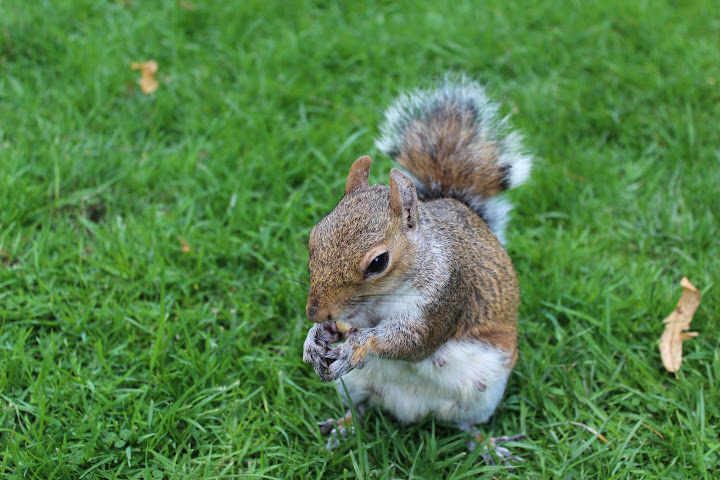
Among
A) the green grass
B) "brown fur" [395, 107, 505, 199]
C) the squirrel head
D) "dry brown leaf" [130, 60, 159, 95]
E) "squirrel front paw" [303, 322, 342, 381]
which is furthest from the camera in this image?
"dry brown leaf" [130, 60, 159, 95]

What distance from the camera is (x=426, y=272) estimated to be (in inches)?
68.7

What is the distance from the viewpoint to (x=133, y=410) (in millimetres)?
2016

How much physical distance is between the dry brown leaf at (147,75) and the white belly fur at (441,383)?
1726 mm

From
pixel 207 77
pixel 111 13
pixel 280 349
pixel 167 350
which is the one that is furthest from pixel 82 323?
pixel 111 13

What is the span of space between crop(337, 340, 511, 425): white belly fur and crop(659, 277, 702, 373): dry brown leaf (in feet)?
1.99

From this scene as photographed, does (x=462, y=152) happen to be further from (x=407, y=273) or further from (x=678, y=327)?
(x=678, y=327)

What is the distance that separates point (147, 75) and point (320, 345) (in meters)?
1.84

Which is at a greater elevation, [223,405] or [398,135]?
[398,135]

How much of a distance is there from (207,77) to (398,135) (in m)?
1.28

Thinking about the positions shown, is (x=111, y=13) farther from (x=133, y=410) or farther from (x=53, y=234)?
(x=133, y=410)

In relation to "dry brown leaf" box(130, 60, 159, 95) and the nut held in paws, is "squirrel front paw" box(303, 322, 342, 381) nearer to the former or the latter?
the nut held in paws

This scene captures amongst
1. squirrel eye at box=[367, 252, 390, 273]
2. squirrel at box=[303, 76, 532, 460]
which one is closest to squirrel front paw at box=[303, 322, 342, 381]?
squirrel at box=[303, 76, 532, 460]

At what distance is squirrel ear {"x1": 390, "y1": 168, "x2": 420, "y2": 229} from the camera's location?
167cm

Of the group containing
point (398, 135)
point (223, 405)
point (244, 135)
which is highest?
point (398, 135)
